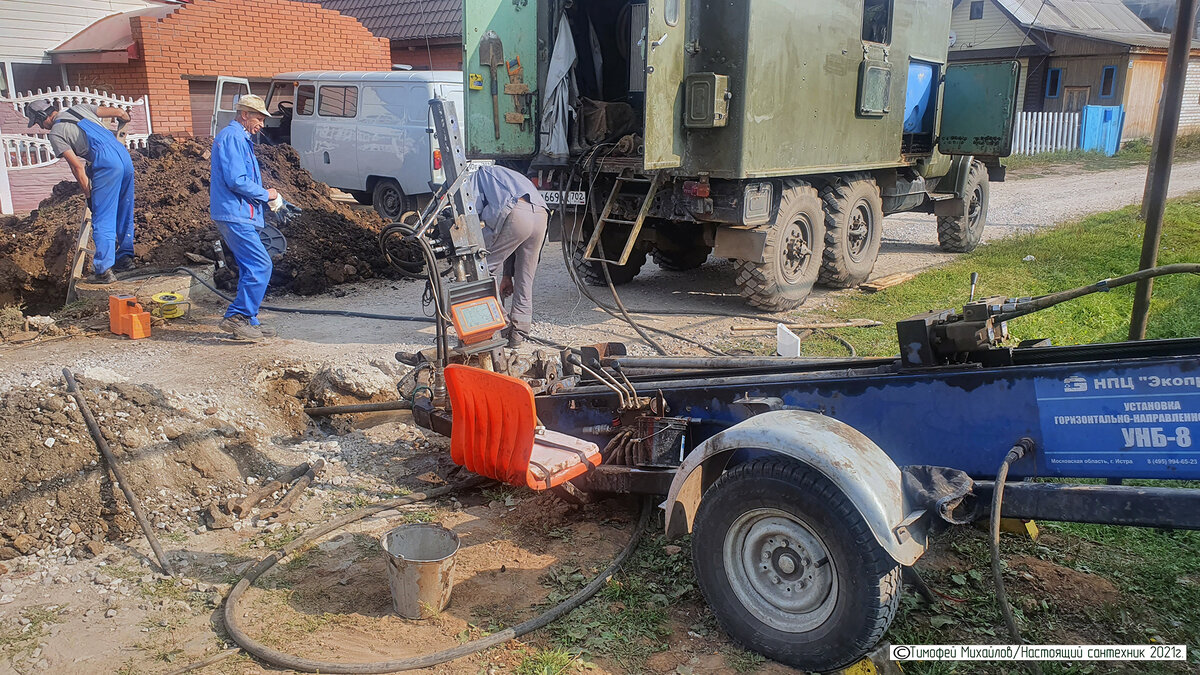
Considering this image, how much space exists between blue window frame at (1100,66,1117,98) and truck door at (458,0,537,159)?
81.0 ft

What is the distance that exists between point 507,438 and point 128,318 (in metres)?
5.32

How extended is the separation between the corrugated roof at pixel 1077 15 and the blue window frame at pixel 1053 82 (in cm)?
137

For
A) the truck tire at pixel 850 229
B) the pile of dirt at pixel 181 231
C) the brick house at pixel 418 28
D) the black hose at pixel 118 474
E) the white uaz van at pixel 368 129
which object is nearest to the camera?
the black hose at pixel 118 474

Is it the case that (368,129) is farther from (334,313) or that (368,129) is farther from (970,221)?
(970,221)

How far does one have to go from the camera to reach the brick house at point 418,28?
2045cm

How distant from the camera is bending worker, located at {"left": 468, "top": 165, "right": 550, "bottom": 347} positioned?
22.5 ft

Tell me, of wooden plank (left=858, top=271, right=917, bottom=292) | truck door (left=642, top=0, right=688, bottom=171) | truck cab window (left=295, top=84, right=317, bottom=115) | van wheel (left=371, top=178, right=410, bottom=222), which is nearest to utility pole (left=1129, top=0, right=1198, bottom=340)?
truck door (left=642, top=0, right=688, bottom=171)

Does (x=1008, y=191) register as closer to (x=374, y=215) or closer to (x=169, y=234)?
(x=374, y=215)

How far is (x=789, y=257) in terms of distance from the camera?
28.9ft

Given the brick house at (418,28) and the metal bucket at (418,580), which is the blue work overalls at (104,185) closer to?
the metal bucket at (418,580)

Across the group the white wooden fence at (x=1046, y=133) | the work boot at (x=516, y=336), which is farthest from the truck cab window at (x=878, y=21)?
the white wooden fence at (x=1046, y=133)

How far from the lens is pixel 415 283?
34.3 feet

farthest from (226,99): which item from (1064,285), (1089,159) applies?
(1089,159)

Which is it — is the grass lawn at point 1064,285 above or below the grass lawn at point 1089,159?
below
